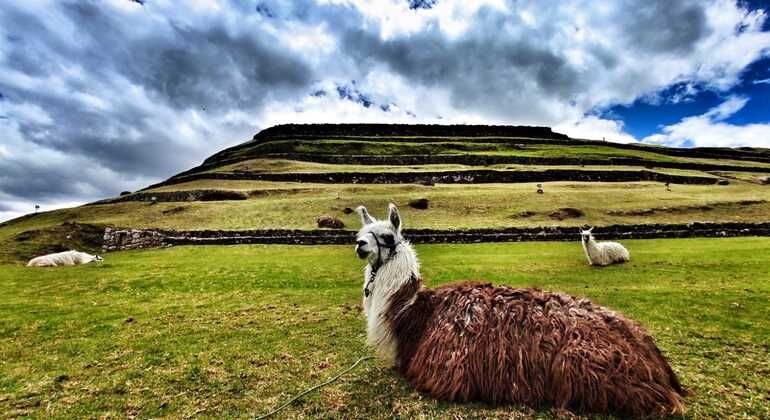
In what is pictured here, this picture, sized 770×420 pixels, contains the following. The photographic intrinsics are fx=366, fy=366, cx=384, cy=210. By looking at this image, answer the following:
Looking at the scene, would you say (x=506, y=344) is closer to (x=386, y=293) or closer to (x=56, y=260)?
(x=386, y=293)

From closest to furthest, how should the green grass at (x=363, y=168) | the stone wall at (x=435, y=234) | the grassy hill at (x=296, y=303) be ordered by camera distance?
the grassy hill at (x=296, y=303), the stone wall at (x=435, y=234), the green grass at (x=363, y=168)

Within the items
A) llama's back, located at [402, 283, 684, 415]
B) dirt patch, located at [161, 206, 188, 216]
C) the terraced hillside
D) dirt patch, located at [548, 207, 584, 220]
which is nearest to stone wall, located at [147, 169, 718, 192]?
the terraced hillside

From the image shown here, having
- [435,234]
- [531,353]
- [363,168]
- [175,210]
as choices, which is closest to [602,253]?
→ [435,234]

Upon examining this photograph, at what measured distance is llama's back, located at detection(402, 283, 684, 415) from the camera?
361cm

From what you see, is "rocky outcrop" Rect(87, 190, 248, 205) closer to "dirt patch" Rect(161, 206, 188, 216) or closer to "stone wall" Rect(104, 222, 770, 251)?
"dirt patch" Rect(161, 206, 188, 216)

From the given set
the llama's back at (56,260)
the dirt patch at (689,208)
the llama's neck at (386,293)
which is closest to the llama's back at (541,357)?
the llama's neck at (386,293)

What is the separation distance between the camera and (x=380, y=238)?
4598 millimetres

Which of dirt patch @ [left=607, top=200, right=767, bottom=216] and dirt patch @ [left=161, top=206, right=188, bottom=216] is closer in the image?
dirt patch @ [left=607, top=200, right=767, bottom=216]

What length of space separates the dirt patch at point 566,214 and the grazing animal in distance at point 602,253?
1197 cm

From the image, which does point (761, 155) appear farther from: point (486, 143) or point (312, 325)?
point (312, 325)

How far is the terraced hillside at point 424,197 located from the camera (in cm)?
2566

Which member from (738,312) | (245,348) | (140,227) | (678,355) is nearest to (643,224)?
(738,312)

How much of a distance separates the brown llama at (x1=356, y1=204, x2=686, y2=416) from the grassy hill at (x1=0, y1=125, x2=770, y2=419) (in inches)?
10.4

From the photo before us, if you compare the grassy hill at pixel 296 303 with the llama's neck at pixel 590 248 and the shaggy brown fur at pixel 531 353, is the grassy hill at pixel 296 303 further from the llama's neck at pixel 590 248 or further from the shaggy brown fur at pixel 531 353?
the llama's neck at pixel 590 248
